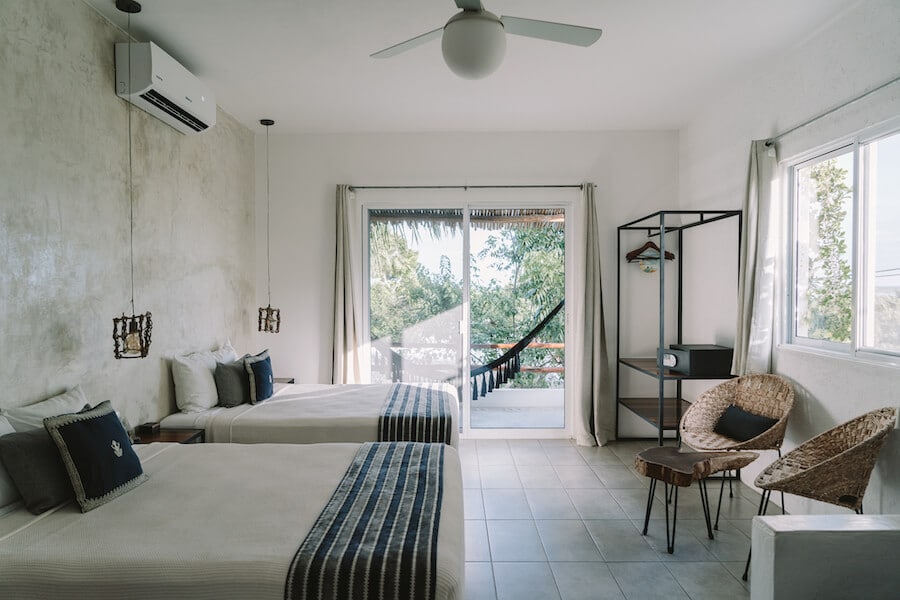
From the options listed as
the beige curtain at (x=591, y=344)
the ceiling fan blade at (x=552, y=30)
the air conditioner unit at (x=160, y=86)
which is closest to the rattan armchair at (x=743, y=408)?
the beige curtain at (x=591, y=344)

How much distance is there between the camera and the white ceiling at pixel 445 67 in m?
2.59

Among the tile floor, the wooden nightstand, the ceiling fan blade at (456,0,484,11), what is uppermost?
the ceiling fan blade at (456,0,484,11)

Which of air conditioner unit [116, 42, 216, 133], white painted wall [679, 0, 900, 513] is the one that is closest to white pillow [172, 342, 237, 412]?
air conditioner unit [116, 42, 216, 133]

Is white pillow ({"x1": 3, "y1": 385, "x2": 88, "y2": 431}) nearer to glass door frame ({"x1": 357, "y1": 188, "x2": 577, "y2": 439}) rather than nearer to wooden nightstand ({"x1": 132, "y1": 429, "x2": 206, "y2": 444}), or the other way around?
wooden nightstand ({"x1": 132, "y1": 429, "x2": 206, "y2": 444})

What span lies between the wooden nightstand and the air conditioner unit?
1.91 meters

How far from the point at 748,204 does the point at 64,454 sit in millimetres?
3791

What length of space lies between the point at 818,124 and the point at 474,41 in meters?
2.23

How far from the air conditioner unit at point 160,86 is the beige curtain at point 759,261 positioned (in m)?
3.52

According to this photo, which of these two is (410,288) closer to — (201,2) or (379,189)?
(379,189)

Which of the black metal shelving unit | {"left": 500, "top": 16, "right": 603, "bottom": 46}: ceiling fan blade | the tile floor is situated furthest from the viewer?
the black metal shelving unit

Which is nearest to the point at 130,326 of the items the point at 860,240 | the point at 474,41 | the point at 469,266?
the point at 474,41

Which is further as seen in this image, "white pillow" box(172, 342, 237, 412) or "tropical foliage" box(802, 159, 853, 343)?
"white pillow" box(172, 342, 237, 412)

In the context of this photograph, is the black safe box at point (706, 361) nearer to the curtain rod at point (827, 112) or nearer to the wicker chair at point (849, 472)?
the wicker chair at point (849, 472)

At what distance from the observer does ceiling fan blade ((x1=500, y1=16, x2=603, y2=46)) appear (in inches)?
75.7
